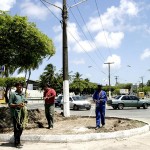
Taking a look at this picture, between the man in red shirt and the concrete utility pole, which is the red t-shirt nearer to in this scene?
the man in red shirt

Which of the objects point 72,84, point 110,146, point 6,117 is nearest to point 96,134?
point 110,146

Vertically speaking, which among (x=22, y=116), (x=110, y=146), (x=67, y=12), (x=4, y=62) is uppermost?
(x=67, y=12)

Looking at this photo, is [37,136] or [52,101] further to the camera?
[52,101]

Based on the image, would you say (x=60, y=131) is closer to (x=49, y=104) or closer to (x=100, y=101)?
(x=49, y=104)

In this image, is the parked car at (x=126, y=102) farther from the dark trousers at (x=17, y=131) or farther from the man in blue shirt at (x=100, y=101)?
the dark trousers at (x=17, y=131)

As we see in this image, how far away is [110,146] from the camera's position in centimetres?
1035

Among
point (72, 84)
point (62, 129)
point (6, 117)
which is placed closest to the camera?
point (62, 129)

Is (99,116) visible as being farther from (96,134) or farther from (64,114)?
(64,114)

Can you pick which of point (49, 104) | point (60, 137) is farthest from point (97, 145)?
point (49, 104)

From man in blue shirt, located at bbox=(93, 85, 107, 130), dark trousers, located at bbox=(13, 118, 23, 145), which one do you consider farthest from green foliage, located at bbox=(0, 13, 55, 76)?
dark trousers, located at bbox=(13, 118, 23, 145)

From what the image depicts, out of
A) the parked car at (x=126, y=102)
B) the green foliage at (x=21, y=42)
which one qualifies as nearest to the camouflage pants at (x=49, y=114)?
the green foliage at (x=21, y=42)

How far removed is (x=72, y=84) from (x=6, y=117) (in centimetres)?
9654

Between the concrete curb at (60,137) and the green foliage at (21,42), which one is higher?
the green foliage at (21,42)

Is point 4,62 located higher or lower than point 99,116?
higher
